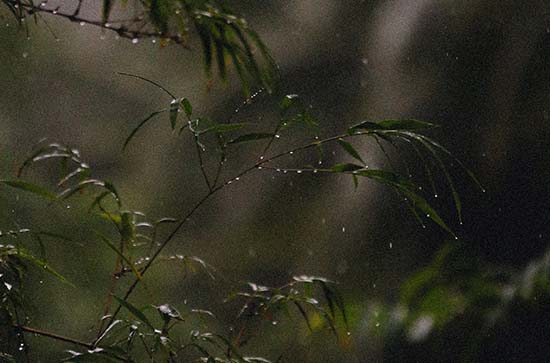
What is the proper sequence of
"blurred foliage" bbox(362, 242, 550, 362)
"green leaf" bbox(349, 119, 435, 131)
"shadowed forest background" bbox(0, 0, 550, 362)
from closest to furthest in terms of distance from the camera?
"green leaf" bbox(349, 119, 435, 131) < "blurred foliage" bbox(362, 242, 550, 362) < "shadowed forest background" bbox(0, 0, 550, 362)

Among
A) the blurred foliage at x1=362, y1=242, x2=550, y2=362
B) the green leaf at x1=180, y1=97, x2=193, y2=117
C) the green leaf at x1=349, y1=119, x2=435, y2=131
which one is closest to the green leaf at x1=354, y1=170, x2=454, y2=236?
the green leaf at x1=349, y1=119, x2=435, y2=131

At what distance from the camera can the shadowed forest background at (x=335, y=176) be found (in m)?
2.76

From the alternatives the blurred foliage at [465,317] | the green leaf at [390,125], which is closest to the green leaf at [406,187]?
the green leaf at [390,125]

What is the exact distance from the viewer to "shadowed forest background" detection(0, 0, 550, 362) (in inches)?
109

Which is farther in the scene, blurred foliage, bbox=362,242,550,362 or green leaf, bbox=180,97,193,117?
blurred foliage, bbox=362,242,550,362

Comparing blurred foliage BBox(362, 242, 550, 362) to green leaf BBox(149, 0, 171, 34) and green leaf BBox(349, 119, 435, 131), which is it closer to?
green leaf BBox(349, 119, 435, 131)

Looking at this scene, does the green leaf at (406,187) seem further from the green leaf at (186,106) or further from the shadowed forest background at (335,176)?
the shadowed forest background at (335,176)

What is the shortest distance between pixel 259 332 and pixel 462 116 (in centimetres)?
86

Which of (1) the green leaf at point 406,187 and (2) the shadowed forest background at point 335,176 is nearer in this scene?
(1) the green leaf at point 406,187

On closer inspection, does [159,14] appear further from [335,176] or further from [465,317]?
[335,176]

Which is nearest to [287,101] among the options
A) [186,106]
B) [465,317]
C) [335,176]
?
[186,106]

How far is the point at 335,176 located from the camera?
10.3 ft

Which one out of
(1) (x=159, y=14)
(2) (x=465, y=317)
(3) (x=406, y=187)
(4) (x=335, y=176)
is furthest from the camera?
(4) (x=335, y=176)

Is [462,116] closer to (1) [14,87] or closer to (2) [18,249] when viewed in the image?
(1) [14,87]
